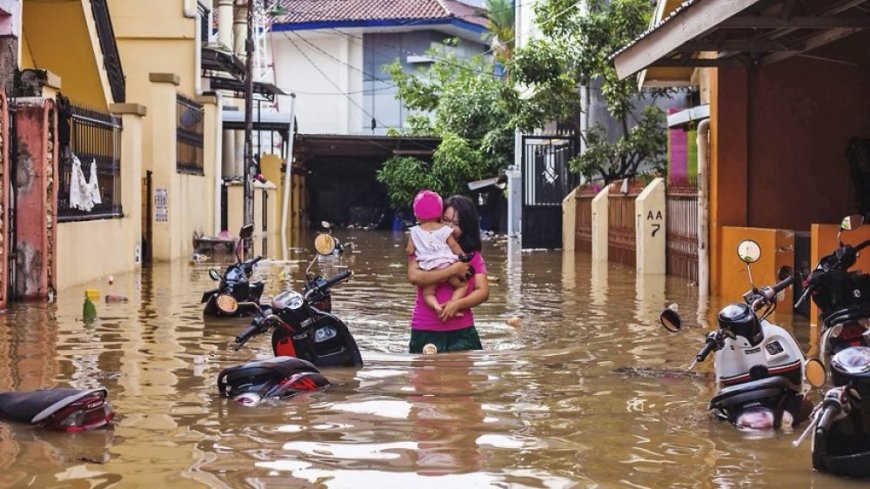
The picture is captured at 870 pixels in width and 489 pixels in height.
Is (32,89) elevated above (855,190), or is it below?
above

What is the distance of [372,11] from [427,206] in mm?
48562

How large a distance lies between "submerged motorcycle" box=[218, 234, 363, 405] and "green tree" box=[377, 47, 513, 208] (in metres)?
34.4

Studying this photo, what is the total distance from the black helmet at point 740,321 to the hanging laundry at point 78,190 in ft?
39.8

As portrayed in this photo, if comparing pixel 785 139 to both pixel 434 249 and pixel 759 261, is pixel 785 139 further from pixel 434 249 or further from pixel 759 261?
pixel 434 249

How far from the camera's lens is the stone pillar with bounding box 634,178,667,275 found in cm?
2131

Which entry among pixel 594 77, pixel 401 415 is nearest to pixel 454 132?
pixel 594 77

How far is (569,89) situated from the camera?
3038 cm

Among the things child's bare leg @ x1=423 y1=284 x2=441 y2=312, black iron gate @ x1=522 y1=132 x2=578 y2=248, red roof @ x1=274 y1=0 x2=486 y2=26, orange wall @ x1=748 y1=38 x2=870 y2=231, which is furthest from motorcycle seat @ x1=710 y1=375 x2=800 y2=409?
red roof @ x1=274 y1=0 x2=486 y2=26

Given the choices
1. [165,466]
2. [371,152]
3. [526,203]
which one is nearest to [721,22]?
[165,466]

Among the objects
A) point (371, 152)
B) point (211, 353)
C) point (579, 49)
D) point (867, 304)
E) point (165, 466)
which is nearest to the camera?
point (165, 466)

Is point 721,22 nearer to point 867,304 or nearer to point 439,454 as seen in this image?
point 867,304

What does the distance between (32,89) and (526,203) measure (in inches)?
746

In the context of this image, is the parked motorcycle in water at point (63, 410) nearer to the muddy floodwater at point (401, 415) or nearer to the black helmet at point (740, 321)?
the muddy floodwater at point (401, 415)

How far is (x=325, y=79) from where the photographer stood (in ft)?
189
